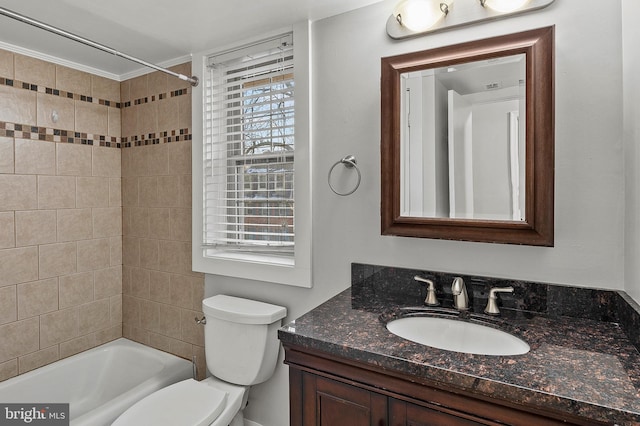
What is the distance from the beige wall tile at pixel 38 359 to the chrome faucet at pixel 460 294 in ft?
8.21

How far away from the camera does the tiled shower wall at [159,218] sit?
237 cm

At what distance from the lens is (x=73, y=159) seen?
95.6 inches

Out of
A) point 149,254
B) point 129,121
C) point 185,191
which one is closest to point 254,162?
point 185,191

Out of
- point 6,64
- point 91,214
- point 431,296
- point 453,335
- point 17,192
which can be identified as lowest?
point 453,335

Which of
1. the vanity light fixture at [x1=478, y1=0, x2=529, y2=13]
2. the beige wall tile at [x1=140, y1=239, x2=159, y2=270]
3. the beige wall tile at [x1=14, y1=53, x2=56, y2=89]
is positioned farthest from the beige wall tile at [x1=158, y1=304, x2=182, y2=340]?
the vanity light fixture at [x1=478, y1=0, x2=529, y2=13]

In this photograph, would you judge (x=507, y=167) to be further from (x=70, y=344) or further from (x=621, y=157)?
(x=70, y=344)

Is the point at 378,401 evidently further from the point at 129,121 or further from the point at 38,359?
the point at 129,121

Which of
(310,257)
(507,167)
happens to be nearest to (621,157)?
(507,167)

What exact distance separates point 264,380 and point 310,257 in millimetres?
701

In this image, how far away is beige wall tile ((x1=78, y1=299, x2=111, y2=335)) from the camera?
8.18ft

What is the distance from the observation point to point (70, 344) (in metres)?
2.43

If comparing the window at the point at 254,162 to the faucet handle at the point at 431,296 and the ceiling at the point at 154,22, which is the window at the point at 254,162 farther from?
the faucet handle at the point at 431,296

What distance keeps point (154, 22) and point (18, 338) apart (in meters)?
2.02

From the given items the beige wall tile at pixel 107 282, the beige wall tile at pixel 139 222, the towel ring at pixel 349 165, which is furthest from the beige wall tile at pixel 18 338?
the towel ring at pixel 349 165
